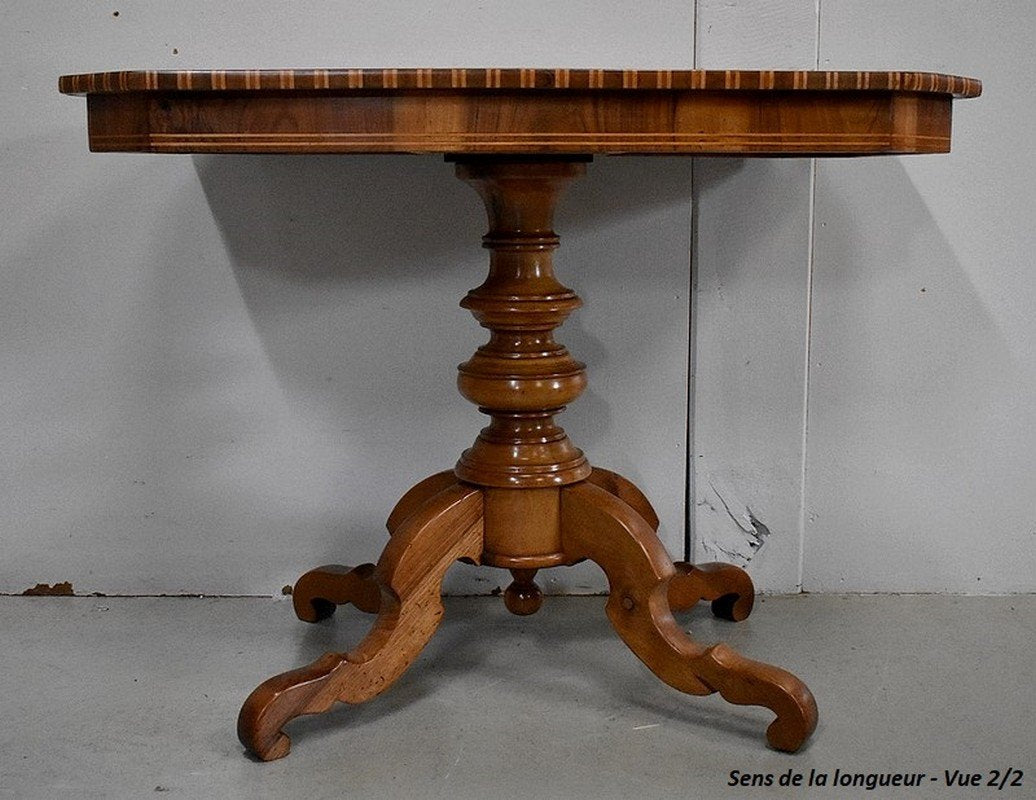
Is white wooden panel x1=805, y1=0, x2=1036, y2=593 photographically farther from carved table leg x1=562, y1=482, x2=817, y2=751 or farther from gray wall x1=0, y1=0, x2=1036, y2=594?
carved table leg x1=562, y1=482, x2=817, y2=751

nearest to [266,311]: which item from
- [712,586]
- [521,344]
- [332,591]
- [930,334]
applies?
[332,591]

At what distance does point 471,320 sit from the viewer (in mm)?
2018

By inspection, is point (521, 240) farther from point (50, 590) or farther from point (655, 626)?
point (50, 590)

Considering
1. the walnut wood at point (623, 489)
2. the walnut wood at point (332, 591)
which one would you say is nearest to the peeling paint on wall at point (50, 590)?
the walnut wood at point (332, 591)

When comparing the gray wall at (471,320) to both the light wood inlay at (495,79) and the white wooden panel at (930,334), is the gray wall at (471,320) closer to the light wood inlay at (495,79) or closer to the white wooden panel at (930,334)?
the white wooden panel at (930,334)

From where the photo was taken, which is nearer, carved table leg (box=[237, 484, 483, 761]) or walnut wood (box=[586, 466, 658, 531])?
carved table leg (box=[237, 484, 483, 761])

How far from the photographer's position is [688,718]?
61.4 inches

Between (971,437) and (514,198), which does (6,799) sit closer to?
(514,198)

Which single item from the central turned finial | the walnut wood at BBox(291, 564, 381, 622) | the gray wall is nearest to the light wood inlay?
the central turned finial

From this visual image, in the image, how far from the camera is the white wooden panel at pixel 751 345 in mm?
1973

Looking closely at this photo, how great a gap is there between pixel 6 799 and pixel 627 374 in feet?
3.65

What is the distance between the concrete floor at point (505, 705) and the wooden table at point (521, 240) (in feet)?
0.22

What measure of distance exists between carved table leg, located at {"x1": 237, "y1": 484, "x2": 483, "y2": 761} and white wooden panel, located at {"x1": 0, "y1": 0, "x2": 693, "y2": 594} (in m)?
0.46

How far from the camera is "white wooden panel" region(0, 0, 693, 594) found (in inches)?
76.0
